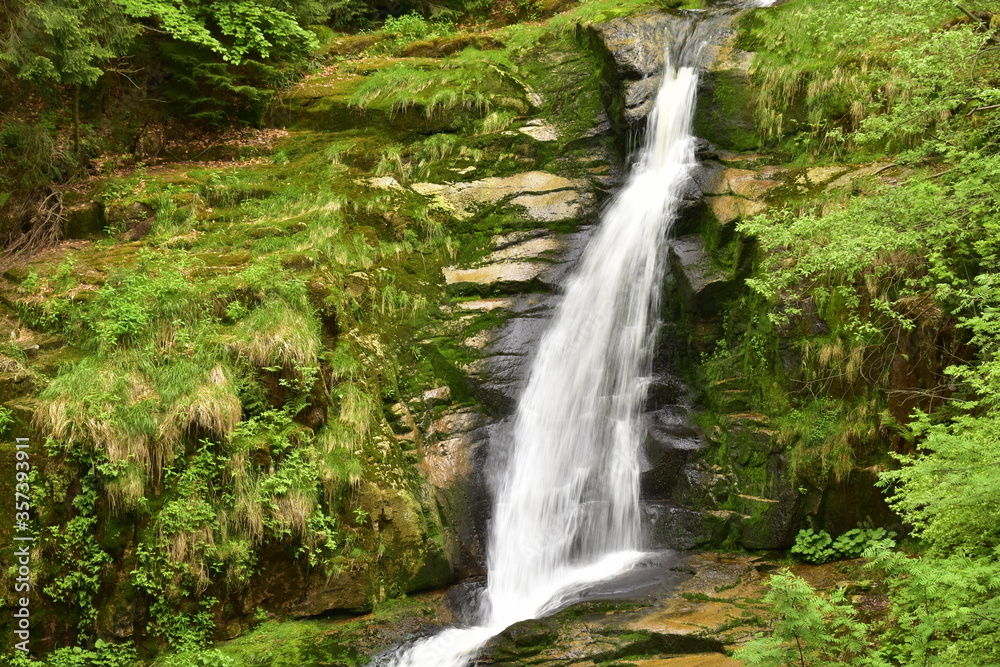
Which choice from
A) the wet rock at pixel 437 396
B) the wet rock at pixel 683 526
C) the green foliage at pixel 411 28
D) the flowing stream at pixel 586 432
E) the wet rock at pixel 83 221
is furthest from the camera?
the green foliage at pixel 411 28

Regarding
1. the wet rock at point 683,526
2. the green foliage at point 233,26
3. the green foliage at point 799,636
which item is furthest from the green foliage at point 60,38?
the green foliage at point 799,636

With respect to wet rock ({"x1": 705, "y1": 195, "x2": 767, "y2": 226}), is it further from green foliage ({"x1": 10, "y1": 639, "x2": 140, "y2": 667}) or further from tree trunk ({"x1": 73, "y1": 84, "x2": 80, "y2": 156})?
tree trunk ({"x1": 73, "y1": 84, "x2": 80, "y2": 156})

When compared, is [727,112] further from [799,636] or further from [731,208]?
[799,636]

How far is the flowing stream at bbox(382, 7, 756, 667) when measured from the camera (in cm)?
726

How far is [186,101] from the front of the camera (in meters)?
11.6

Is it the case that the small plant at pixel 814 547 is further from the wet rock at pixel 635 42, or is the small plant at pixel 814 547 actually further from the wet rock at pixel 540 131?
the wet rock at pixel 635 42

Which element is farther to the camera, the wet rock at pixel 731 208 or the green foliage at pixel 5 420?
the wet rock at pixel 731 208

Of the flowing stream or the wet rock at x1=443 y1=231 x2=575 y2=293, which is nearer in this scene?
the flowing stream

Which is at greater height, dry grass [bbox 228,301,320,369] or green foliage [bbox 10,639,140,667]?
dry grass [bbox 228,301,320,369]

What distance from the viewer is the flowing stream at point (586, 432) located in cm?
726

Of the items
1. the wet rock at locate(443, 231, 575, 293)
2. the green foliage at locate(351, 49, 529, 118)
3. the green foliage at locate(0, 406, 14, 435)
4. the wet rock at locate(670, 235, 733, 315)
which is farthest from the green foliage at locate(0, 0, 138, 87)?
the wet rock at locate(670, 235, 733, 315)

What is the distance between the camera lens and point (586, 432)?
8.31m

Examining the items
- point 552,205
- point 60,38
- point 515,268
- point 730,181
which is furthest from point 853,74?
point 60,38

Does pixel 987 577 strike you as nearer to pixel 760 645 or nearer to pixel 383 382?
pixel 760 645
